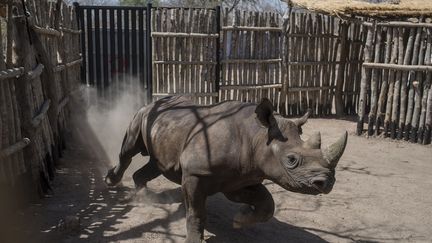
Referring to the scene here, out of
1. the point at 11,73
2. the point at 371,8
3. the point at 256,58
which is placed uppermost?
the point at 371,8

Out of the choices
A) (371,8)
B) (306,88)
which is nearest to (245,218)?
(371,8)

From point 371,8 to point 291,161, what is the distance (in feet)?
23.5

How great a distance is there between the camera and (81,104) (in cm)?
961

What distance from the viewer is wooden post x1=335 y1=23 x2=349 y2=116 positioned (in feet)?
38.5

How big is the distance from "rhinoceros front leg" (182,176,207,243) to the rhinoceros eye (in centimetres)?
95

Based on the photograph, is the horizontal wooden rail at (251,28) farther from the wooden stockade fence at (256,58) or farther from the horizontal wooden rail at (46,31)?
the horizontal wooden rail at (46,31)

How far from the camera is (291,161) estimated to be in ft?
11.6

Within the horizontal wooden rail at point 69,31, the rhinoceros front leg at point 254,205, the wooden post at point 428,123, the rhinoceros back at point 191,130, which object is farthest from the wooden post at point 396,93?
the horizontal wooden rail at point 69,31

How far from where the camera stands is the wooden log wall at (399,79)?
916 centimetres

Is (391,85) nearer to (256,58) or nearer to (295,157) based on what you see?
(256,58)

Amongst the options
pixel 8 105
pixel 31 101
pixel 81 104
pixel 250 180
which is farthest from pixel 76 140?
pixel 250 180

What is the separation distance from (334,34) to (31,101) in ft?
28.2

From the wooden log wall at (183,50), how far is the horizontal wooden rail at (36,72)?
4.44m

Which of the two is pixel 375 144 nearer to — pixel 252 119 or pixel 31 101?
pixel 252 119
